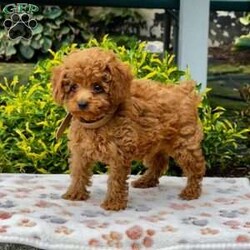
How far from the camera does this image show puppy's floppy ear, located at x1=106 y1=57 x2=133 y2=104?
3957 millimetres

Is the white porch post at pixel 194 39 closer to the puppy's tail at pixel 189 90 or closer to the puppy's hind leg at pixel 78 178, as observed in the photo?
the puppy's tail at pixel 189 90

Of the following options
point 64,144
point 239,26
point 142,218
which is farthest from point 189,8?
point 142,218

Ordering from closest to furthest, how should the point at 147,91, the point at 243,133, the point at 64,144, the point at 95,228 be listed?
the point at 95,228 < the point at 147,91 < the point at 64,144 < the point at 243,133

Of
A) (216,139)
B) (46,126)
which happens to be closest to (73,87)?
(46,126)

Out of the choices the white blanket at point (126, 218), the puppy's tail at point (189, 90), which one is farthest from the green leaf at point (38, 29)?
the puppy's tail at point (189, 90)

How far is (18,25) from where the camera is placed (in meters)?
6.12

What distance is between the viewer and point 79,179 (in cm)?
439

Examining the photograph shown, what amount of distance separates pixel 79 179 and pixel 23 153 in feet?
3.12

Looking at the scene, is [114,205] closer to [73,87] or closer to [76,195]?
[76,195]

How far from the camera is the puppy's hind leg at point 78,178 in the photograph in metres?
4.31

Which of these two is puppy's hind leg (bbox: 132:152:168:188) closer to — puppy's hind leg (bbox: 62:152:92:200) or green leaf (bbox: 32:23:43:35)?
puppy's hind leg (bbox: 62:152:92:200)

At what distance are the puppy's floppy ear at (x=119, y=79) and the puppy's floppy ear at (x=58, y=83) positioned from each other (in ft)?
0.71

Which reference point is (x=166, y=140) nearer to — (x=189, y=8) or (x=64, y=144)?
(x=64, y=144)

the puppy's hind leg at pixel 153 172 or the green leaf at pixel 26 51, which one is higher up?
the green leaf at pixel 26 51
